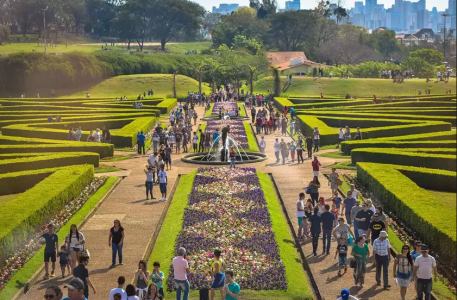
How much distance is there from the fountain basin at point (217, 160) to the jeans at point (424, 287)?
18.7 m

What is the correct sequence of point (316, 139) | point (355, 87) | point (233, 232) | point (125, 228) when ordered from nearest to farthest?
1. point (233, 232)
2. point (125, 228)
3. point (316, 139)
4. point (355, 87)

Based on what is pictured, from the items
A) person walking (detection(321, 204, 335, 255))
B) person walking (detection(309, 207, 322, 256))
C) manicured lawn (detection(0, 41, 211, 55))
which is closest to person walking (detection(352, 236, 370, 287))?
person walking (detection(321, 204, 335, 255))

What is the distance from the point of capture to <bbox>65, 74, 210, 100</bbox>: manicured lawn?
83062mm

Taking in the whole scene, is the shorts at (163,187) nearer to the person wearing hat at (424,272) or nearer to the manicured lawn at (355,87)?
the person wearing hat at (424,272)

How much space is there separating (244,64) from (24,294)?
72392mm

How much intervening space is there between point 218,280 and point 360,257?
3.27 m

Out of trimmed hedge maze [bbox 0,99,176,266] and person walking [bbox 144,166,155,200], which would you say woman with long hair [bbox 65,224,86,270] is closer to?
trimmed hedge maze [bbox 0,99,176,266]

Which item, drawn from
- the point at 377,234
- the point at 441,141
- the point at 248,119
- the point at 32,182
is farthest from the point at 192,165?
the point at 248,119

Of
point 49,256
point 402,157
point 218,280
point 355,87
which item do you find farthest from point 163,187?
point 355,87

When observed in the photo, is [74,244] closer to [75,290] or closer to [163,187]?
[75,290]

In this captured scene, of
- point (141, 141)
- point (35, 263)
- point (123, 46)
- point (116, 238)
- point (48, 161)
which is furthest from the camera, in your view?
point (123, 46)

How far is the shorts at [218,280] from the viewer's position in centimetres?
1377

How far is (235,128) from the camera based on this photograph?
45.1 meters

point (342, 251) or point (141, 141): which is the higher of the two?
point (141, 141)
